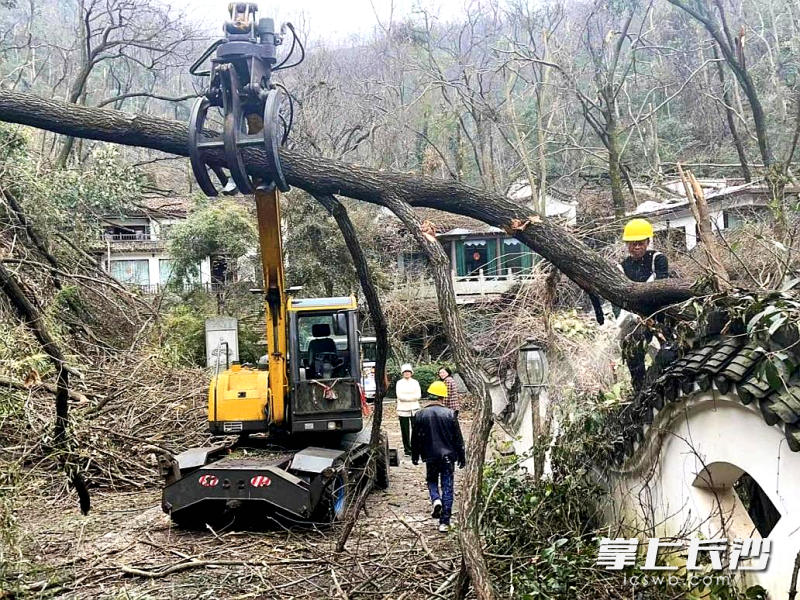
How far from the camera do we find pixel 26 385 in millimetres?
6906

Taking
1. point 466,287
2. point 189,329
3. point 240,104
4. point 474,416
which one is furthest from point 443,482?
point 466,287

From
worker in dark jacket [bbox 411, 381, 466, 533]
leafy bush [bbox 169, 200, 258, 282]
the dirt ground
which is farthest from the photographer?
leafy bush [bbox 169, 200, 258, 282]

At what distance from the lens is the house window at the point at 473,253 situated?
30109mm

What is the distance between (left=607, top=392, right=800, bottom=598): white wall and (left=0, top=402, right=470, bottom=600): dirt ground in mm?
1542

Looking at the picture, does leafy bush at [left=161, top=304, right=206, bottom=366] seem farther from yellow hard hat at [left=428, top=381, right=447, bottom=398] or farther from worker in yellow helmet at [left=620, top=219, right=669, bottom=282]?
worker in yellow helmet at [left=620, top=219, right=669, bottom=282]

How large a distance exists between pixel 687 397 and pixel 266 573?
12.9 ft

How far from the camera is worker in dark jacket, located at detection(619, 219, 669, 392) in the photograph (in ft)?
20.1

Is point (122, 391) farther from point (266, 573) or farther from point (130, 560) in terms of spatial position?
point (266, 573)

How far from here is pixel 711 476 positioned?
486cm

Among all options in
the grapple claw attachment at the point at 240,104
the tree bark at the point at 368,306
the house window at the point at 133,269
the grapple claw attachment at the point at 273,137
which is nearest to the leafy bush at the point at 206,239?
the house window at the point at 133,269

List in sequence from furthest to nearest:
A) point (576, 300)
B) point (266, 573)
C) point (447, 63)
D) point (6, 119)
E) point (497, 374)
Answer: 1. point (447, 63)
2. point (576, 300)
3. point (497, 374)
4. point (266, 573)
5. point (6, 119)

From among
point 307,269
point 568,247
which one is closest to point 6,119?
point 568,247

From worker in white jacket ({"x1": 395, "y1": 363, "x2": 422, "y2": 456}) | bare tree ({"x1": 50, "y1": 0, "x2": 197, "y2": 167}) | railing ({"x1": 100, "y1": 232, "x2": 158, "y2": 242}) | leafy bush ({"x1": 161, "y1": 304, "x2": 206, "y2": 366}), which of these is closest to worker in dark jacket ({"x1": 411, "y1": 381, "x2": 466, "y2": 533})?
worker in white jacket ({"x1": 395, "y1": 363, "x2": 422, "y2": 456})

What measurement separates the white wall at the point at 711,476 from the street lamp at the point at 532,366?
80.3 inches
